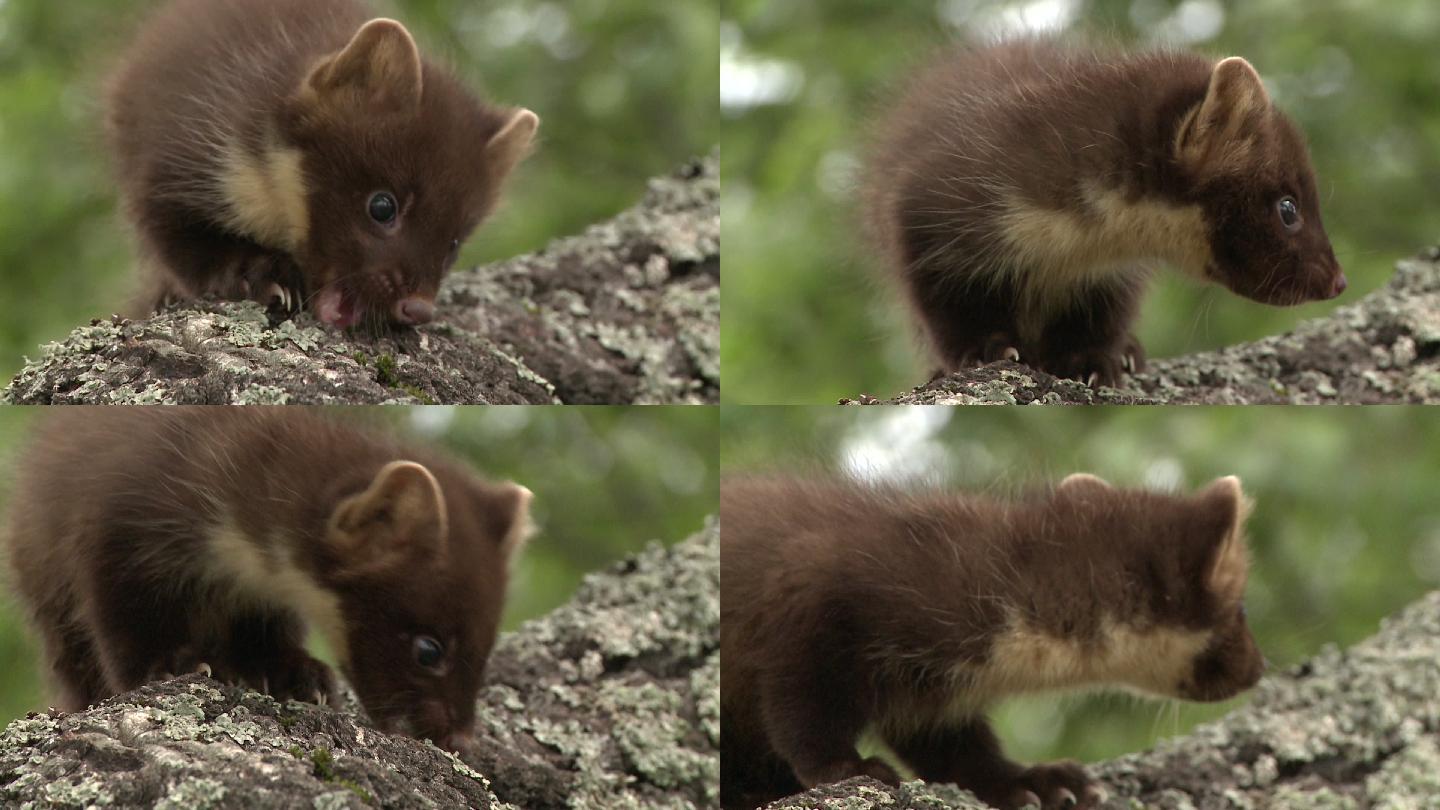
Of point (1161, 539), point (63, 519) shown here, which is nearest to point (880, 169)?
point (1161, 539)

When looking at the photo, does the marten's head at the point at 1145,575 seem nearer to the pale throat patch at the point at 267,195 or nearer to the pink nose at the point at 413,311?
the pink nose at the point at 413,311

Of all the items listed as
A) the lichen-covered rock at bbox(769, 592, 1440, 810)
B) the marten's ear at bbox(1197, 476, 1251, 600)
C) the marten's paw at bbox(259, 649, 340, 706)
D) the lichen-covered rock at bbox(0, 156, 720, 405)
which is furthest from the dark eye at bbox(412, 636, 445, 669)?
the marten's ear at bbox(1197, 476, 1251, 600)

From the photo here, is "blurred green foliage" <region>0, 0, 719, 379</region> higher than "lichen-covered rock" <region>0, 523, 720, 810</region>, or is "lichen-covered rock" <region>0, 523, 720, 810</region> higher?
"blurred green foliage" <region>0, 0, 719, 379</region>

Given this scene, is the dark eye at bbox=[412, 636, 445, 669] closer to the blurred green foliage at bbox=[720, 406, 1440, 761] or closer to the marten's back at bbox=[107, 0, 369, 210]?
the blurred green foliage at bbox=[720, 406, 1440, 761]

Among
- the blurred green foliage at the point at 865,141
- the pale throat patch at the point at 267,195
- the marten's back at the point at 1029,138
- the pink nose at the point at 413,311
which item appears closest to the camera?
the pink nose at the point at 413,311

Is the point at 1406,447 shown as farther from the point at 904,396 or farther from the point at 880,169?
the point at 904,396

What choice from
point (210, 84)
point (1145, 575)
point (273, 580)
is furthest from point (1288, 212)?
point (210, 84)

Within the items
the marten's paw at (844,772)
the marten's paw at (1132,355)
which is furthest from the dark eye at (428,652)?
the marten's paw at (1132,355)
